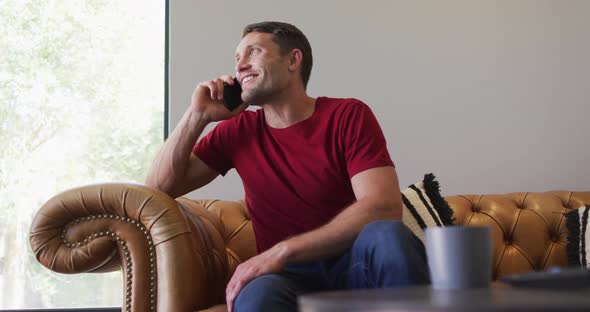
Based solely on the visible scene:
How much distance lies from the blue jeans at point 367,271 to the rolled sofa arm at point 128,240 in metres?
0.20

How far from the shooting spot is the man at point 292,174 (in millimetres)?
1444

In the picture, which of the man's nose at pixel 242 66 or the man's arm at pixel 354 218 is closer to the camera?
the man's arm at pixel 354 218

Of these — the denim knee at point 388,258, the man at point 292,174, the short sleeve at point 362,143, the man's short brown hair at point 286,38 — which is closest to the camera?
the denim knee at point 388,258

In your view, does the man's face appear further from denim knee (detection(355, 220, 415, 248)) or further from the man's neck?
denim knee (detection(355, 220, 415, 248))

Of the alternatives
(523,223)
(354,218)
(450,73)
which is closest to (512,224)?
(523,223)

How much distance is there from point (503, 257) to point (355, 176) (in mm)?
866

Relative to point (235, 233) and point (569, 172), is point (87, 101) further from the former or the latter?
point (569, 172)

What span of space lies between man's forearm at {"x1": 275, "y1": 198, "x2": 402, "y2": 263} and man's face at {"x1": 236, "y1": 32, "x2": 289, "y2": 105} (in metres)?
0.47

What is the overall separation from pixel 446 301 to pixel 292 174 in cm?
114

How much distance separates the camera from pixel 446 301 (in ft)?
2.30

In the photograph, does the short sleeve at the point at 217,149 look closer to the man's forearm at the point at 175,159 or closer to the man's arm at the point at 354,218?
the man's forearm at the point at 175,159

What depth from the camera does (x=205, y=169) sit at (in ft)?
6.48

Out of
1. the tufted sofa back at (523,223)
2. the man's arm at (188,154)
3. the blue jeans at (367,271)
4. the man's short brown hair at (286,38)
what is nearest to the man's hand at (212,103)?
the man's arm at (188,154)

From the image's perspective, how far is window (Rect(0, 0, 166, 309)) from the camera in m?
2.84
